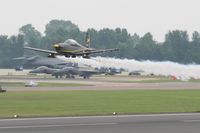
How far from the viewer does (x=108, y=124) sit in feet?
129

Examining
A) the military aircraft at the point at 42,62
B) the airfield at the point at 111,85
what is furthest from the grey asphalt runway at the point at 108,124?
the military aircraft at the point at 42,62

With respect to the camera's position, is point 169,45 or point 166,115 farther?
point 169,45

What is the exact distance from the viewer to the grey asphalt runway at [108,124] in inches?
1403

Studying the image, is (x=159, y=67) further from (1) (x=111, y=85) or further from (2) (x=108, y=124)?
(2) (x=108, y=124)

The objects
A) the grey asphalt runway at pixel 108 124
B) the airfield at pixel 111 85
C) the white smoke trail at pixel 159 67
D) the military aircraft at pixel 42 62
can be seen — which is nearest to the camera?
the grey asphalt runway at pixel 108 124

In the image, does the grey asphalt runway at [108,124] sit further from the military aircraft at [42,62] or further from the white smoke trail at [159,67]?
the military aircraft at [42,62]

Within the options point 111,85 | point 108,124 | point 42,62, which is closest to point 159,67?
point 111,85

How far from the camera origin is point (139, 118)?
44.0 meters

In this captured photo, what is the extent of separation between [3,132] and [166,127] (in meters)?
9.62

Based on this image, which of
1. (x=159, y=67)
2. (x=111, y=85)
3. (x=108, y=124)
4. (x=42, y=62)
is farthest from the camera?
(x=42, y=62)

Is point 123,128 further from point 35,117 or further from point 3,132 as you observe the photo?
point 35,117

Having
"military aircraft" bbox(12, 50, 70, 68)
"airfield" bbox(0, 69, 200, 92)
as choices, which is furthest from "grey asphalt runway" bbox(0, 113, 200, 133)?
"military aircraft" bbox(12, 50, 70, 68)

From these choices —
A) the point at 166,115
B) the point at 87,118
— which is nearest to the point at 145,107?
the point at 166,115

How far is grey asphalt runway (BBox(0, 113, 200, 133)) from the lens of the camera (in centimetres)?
3562
